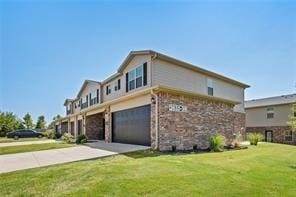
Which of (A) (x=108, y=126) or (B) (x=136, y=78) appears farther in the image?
(A) (x=108, y=126)

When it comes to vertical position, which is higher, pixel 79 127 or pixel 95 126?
pixel 95 126

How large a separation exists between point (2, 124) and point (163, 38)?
43374 mm

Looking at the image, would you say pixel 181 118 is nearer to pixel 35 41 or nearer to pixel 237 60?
pixel 237 60

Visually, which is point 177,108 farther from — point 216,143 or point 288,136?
point 288,136

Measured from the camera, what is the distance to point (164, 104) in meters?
13.2

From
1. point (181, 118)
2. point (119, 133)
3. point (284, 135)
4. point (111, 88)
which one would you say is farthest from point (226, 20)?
point (284, 135)

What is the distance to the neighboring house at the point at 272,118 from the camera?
89.1 ft

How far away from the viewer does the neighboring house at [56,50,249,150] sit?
43.7 ft

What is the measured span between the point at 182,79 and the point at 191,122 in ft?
16.5

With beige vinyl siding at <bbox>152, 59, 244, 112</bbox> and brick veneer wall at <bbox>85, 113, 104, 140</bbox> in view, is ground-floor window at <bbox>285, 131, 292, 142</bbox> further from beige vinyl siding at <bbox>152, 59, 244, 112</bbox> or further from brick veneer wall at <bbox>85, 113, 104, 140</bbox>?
brick veneer wall at <bbox>85, 113, 104, 140</bbox>

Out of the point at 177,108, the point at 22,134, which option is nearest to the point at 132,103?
the point at 177,108

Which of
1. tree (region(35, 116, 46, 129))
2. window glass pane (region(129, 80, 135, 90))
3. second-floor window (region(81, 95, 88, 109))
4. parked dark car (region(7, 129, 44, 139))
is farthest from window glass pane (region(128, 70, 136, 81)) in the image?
tree (region(35, 116, 46, 129))

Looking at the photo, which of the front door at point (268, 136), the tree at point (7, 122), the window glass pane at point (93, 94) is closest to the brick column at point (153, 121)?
the window glass pane at point (93, 94)

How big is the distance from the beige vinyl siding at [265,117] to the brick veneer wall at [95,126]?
19.1 m
